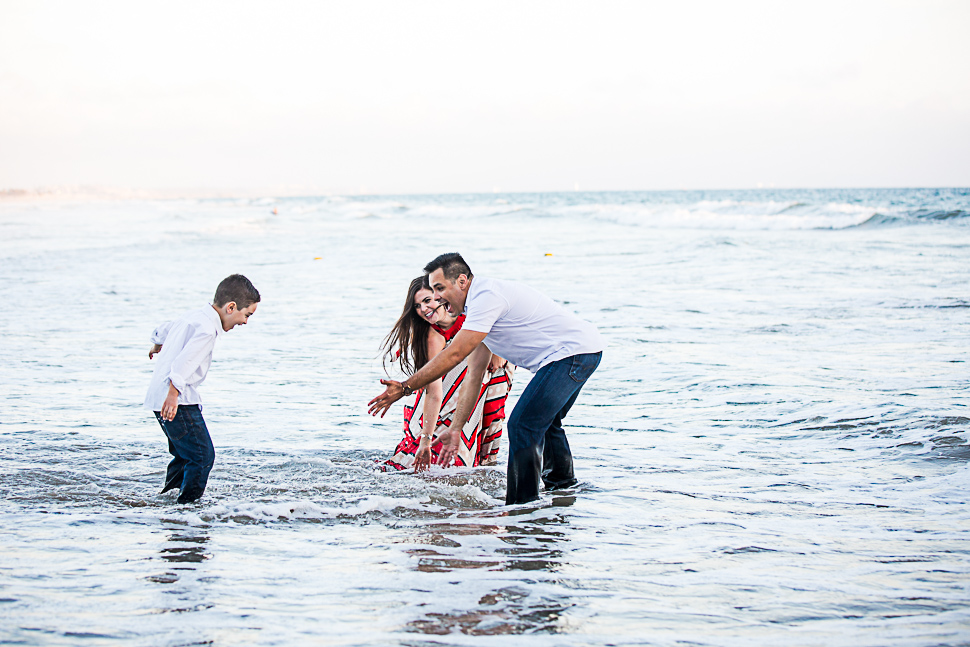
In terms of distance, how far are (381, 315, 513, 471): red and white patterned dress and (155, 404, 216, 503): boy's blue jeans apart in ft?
4.31

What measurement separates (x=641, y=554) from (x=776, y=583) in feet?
2.19

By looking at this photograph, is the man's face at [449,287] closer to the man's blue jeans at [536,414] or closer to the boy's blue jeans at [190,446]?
the man's blue jeans at [536,414]

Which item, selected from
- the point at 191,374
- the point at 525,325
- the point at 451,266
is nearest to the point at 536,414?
the point at 525,325

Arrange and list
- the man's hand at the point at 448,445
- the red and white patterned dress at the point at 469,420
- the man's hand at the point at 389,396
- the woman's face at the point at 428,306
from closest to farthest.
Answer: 1. the man's hand at the point at 389,396
2. the man's hand at the point at 448,445
3. the woman's face at the point at 428,306
4. the red and white patterned dress at the point at 469,420

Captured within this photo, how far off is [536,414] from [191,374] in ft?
6.22

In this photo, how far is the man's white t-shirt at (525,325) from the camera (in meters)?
4.60

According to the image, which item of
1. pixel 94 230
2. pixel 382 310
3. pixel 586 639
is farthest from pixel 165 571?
pixel 94 230

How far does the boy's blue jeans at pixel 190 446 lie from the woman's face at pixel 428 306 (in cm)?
149

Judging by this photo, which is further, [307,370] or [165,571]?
[307,370]

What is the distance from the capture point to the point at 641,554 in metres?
4.16

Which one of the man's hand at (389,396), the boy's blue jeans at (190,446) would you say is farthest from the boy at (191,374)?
the man's hand at (389,396)

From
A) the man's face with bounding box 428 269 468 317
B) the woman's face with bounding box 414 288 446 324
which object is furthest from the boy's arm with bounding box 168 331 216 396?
the woman's face with bounding box 414 288 446 324

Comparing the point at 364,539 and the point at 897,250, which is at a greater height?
the point at 897,250

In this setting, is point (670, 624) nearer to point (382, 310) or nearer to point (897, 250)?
point (382, 310)
